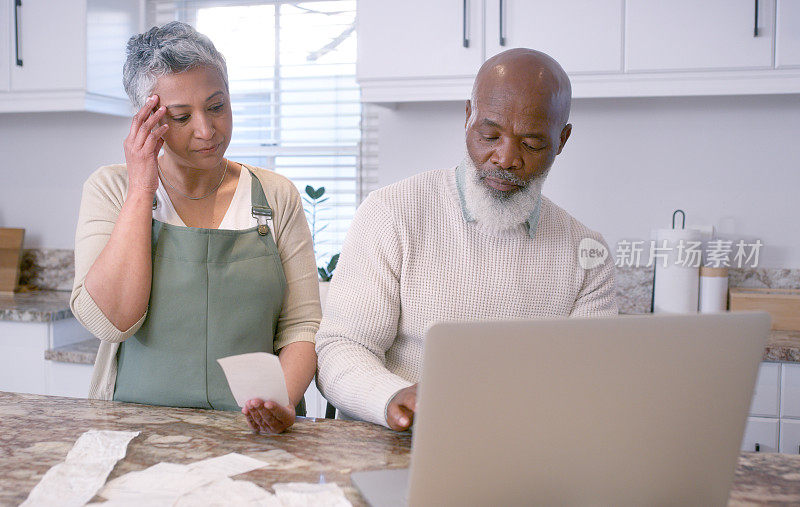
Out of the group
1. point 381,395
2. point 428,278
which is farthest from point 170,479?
point 428,278

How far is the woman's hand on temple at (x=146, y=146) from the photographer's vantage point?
144 cm

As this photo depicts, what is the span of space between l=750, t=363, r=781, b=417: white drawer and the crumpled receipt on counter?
1.89 m

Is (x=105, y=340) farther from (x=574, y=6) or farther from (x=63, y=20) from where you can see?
(x=63, y=20)

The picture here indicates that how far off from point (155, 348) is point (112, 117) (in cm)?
232

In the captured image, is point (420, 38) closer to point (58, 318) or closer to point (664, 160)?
point (664, 160)

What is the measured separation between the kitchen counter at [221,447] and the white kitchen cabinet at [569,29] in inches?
67.6

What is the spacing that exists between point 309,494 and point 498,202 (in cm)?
67

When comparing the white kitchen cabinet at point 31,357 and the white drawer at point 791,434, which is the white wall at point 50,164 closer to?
the white kitchen cabinet at point 31,357

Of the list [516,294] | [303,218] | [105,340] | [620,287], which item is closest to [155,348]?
[105,340]

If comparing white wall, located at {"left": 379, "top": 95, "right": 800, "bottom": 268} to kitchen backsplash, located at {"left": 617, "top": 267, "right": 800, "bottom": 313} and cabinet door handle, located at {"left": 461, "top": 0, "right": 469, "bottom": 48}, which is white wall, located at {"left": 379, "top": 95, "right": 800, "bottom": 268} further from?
cabinet door handle, located at {"left": 461, "top": 0, "right": 469, "bottom": 48}

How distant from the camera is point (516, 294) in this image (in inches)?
55.2

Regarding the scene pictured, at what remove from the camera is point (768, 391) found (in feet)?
7.81

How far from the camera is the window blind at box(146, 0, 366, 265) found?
323 centimetres

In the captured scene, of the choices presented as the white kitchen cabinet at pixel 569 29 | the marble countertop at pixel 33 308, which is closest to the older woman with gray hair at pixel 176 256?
the white kitchen cabinet at pixel 569 29
